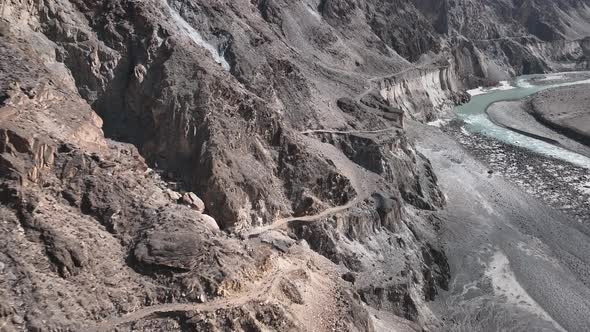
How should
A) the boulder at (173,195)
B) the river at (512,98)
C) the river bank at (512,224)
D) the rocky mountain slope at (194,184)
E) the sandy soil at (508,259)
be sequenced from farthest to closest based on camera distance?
the river at (512,98) < the river bank at (512,224) < the sandy soil at (508,259) < the boulder at (173,195) < the rocky mountain slope at (194,184)

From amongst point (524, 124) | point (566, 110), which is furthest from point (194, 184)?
point (566, 110)

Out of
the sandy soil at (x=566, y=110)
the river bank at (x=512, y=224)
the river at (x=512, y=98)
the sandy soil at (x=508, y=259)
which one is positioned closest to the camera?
the sandy soil at (x=508, y=259)

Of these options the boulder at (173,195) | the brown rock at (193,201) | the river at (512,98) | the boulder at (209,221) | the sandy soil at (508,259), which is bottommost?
the sandy soil at (508,259)

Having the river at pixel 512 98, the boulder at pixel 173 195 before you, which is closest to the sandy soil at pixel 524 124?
the river at pixel 512 98

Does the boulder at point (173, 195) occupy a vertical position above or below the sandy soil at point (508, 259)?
above

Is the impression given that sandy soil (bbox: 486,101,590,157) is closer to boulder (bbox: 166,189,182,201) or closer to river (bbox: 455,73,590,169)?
river (bbox: 455,73,590,169)

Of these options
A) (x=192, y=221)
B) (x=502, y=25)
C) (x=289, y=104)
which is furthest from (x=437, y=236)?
(x=502, y=25)

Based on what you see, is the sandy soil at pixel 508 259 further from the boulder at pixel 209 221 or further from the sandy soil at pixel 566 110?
the sandy soil at pixel 566 110

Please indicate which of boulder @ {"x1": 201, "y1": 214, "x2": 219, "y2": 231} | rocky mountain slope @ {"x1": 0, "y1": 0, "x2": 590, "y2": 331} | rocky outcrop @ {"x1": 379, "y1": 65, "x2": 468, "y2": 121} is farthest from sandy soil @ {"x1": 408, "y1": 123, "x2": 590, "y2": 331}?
rocky outcrop @ {"x1": 379, "y1": 65, "x2": 468, "y2": 121}

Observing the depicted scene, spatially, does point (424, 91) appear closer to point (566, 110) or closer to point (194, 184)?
point (566, 110)
